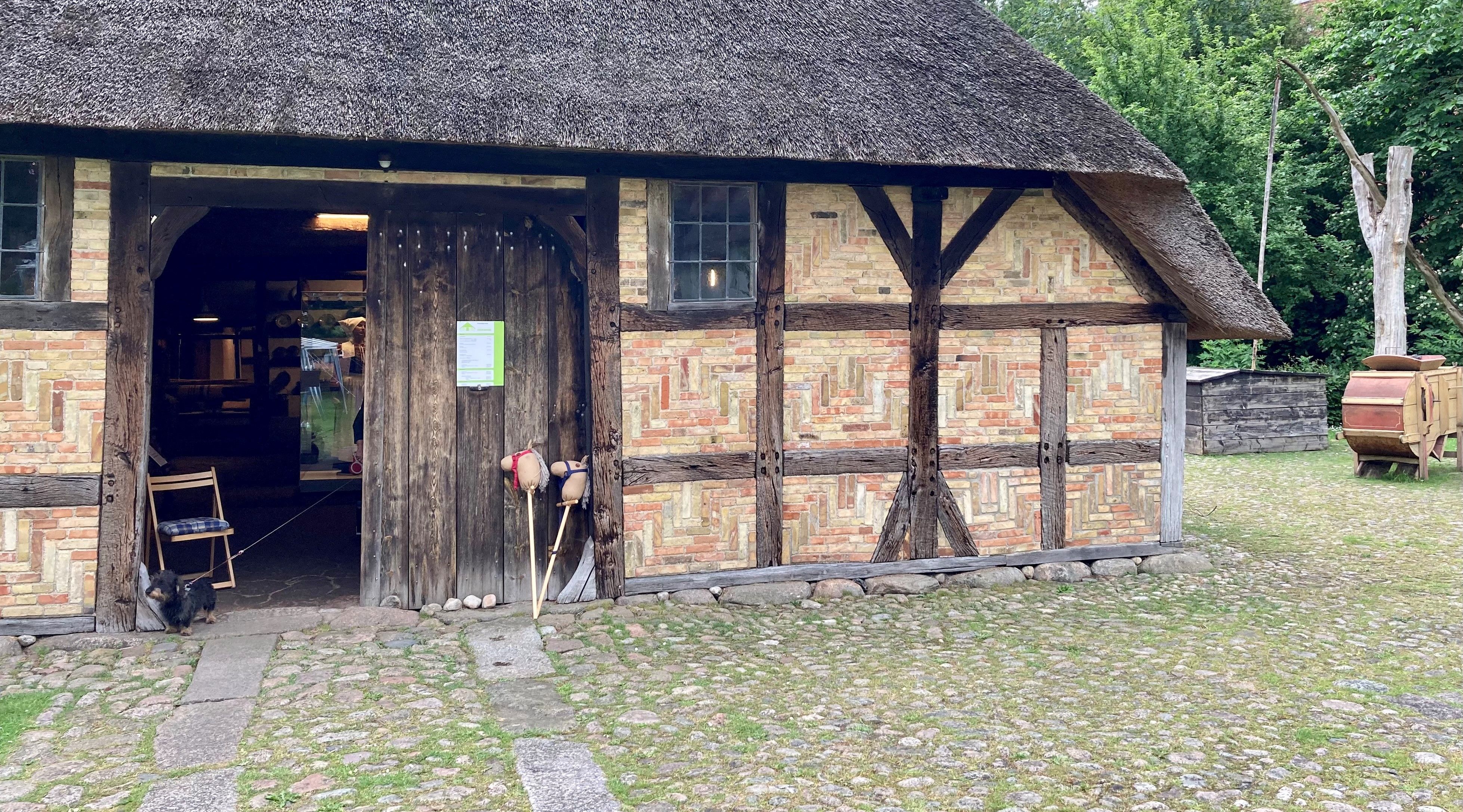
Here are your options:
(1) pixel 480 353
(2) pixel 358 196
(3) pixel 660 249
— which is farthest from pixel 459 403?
(3) pixel 660 249

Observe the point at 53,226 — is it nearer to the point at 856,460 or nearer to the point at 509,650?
the point at 509,650

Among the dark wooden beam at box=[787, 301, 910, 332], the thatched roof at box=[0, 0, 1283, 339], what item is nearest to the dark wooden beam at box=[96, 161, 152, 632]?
the thatched roof at box=[0, 0, 1283, 339]

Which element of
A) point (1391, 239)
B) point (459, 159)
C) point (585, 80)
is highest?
point (1391, 239)

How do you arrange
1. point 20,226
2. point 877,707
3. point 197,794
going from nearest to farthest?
1. point 197,794
2. point 877,707
3. point 20,226

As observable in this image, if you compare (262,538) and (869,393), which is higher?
(869,393)

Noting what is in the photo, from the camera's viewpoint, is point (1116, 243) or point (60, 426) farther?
point (1116, 243)

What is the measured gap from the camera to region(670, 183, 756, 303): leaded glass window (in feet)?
24.2

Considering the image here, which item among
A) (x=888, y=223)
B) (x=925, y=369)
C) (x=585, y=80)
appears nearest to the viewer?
(x=585, y=80)

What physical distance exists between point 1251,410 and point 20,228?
1545 cm

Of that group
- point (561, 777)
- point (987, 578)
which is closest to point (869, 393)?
point (987, 578)

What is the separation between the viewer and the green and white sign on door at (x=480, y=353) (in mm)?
7129

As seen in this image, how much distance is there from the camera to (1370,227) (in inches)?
591

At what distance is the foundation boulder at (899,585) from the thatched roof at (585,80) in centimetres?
303

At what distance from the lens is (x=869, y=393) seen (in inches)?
307
